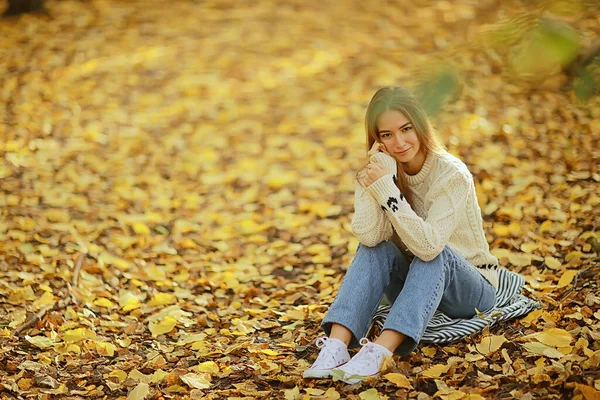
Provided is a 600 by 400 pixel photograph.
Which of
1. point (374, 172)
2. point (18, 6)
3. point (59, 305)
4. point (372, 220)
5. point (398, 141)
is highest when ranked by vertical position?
point (18, 6)

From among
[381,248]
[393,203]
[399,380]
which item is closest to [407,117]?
[393,203]

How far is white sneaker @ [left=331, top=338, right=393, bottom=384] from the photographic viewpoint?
2438 millimetres

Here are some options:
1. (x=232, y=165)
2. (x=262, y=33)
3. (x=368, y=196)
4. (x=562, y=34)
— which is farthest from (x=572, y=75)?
(x=262, y=33)

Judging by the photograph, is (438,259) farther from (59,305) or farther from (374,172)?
(59,305)

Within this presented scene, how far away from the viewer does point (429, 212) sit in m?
2.65

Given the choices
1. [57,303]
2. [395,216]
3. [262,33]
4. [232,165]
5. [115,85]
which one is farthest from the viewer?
[262,33]

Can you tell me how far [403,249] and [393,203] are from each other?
1.08 ft

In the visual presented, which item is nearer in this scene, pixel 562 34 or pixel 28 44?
pixel 562 34

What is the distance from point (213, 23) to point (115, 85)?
187 centimetres

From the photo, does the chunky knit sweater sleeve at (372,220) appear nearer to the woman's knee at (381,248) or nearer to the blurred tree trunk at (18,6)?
the woman's knee at (381,248)

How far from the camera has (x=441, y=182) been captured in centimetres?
268

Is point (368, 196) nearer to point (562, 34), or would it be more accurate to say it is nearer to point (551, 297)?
point (551, 297)

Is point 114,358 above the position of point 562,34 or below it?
below

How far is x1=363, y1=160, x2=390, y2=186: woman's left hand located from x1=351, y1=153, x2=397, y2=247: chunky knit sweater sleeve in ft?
0.08
